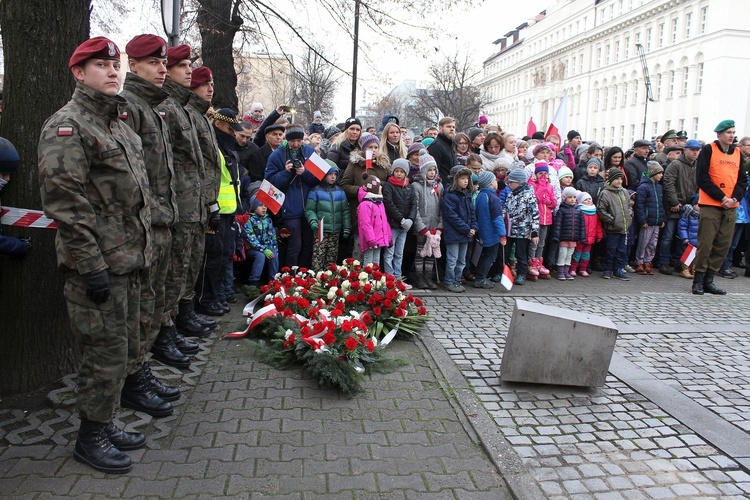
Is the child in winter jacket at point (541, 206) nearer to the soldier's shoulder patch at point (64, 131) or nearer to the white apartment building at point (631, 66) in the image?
the soldier's shoulder patch at point (64, 131)

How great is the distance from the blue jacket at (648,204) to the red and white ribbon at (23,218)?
938 centimetres

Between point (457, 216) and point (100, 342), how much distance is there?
5853mm

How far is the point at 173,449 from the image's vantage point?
3.78 meters

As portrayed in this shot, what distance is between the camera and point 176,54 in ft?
16.3

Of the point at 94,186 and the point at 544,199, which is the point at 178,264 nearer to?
the point at 94,186

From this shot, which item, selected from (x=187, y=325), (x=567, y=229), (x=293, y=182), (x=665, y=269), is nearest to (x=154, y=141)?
(x=187, y=325)

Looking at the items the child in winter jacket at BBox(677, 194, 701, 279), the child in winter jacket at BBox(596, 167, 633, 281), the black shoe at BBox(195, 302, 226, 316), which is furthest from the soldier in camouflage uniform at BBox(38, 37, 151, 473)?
the child in winter jacket at BBox(677, 194, 701, 279)

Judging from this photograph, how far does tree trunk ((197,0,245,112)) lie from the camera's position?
36.4 ft

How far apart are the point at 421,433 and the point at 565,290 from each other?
564 cm

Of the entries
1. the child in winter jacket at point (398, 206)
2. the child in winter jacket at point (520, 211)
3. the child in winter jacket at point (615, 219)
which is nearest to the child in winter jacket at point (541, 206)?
the child in winter jacket at point (520, 211)

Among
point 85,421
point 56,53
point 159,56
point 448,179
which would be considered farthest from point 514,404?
point 448,179

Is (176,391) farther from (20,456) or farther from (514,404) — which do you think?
(514,404)

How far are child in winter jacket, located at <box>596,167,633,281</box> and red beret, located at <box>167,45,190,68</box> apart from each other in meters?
7.46

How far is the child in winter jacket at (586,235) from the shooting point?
9953 mm
